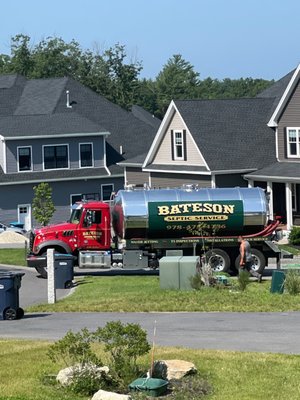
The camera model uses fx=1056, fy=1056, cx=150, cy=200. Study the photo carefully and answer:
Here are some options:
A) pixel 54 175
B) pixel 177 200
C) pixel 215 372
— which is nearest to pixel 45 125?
pixel 54 175

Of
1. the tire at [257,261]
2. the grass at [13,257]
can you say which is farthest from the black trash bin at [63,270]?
the grass at [13,257]

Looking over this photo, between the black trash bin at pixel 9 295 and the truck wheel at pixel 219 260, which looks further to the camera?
the truck wheel at pixel 219 260

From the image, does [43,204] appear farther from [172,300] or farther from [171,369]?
[171,369]

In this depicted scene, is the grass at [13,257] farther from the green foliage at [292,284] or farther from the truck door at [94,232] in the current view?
the green foliage at [292,284]

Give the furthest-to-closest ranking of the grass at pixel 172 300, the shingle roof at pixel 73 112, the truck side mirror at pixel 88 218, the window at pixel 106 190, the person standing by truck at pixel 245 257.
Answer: the shingle roof at pixel 73 112 < the window at pixel 106 190 < the truck side mirror at pixel 88 218 < the person standing by truck at pixel 245 257 < the grass at pixel 172 300

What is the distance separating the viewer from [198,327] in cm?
2519

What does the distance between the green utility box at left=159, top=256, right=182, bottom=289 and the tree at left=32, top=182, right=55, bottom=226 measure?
28140 millimetres

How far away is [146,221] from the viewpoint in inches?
1474

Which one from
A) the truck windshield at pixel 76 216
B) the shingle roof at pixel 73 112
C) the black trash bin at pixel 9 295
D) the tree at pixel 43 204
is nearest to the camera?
the black trash bin at pixel 9 295

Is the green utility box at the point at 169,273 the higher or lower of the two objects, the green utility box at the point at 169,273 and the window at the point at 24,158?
the lower

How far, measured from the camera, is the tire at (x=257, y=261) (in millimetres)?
37250

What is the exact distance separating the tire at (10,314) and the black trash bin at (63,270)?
24.6 ft

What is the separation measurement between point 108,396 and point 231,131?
4162cm

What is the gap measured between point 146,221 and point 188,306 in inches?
346
